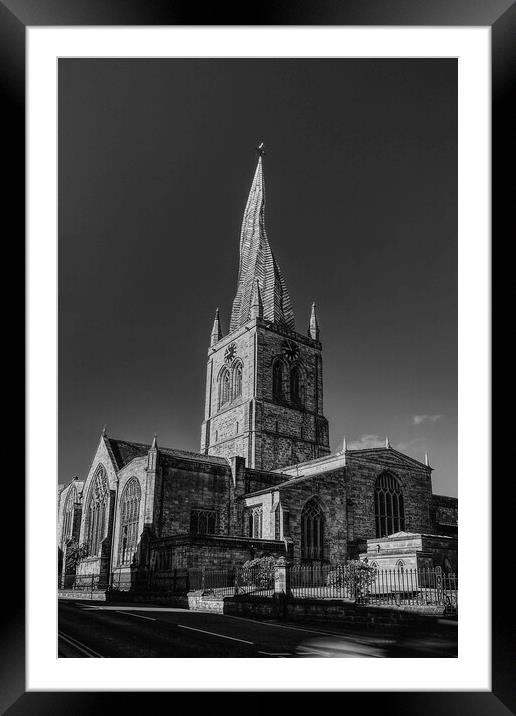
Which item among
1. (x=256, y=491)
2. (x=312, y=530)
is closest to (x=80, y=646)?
(x=312, y=530)

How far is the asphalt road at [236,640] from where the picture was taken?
30.8ft

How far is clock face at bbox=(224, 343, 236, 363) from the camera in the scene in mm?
36834

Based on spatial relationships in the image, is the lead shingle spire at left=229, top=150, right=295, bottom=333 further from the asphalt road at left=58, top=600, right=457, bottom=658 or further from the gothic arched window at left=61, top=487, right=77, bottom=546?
the asphalt road at left=58, top=600, right=457, bottom=658

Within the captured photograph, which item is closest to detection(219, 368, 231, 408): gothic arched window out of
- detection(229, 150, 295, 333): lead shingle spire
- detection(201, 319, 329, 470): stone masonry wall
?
detection(201, 319, 329, 470): stone masonry wall

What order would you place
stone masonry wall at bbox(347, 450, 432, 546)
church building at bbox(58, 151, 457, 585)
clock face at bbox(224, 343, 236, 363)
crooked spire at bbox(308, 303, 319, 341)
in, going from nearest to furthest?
church building at bbox(58, 151, 457, 585)
stone masonry wall at bbox(347, 450, 432, 546)
clock face at bbox(224, 343, 236, 363)
crooked spire at bbox(308, 303, 319, 341)

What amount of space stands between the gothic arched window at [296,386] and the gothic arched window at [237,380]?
2.97 m

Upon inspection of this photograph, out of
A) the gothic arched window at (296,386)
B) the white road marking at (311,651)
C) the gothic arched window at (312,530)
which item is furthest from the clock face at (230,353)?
the white road marking at (311,651)

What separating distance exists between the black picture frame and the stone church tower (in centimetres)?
2539

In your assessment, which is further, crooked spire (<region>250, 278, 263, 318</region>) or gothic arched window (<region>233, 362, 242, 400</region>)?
crooked spire (<region>250, 278, 263, 318</region>)
